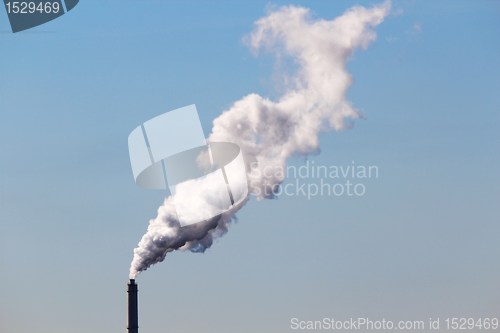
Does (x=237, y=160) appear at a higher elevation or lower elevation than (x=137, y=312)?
higher

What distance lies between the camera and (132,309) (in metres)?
75.3

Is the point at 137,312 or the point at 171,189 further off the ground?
the point at 171,189

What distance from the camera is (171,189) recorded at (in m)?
71.3

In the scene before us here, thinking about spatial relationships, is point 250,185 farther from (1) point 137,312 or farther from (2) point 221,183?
(1) point 137,312

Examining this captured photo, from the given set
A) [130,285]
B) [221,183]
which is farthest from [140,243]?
[221,183]

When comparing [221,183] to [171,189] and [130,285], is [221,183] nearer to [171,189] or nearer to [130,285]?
[171,189]

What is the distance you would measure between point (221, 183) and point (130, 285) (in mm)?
12031

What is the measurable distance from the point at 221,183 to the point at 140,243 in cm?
992

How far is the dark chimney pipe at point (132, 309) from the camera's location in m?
74.4

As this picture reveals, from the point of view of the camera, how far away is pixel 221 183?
6894cm

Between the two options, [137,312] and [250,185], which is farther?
[137,312]

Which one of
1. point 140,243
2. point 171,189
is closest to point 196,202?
point 171,189

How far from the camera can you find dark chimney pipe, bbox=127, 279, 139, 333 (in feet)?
244

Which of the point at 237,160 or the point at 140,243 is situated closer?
the point at 237,160
